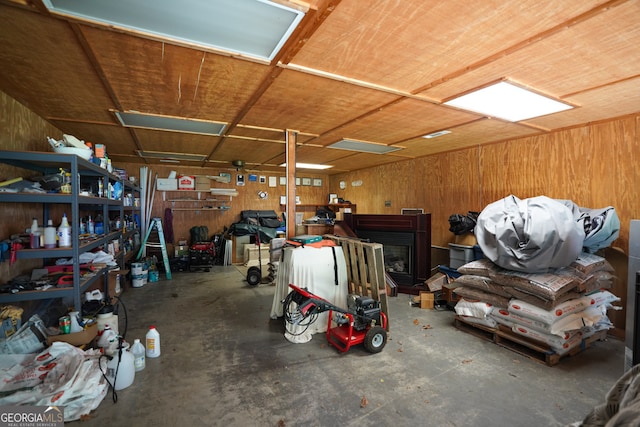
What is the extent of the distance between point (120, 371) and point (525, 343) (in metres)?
3.52

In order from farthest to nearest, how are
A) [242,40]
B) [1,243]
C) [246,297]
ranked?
1. [246,297]
2. [1,243]
3. [242,40]

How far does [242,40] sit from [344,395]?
8.40ft

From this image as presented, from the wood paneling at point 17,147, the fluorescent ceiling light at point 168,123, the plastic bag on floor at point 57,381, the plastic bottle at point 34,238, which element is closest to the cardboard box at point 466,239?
the fluorescent ceiling light at point 168,123

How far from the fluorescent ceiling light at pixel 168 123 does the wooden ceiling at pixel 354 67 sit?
0.15 metres

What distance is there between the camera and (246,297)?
4.44 m

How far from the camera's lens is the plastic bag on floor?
182 cm

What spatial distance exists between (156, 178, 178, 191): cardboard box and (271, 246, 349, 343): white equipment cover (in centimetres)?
487

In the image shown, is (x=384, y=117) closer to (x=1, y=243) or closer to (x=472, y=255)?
(x=472, y=255)

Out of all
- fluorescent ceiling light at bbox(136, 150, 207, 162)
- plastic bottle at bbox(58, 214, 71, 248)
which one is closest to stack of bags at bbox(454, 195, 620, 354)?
plastic bottle at bbox(58, 214, 71, 248)

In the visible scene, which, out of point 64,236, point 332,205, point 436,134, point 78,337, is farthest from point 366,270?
point 332,205

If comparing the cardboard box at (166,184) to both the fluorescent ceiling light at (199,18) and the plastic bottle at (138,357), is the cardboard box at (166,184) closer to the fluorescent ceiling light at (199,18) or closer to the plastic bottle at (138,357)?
the plastic bottle at (138,357)

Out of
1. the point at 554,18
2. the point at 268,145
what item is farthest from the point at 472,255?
the point at 268,145

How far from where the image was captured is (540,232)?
2.58 meters

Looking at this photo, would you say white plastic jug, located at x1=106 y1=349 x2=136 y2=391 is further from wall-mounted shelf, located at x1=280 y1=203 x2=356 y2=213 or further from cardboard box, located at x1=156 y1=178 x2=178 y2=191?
wall-mounted shelf, located at x1=280 y1=203 x2=356 y2=213
